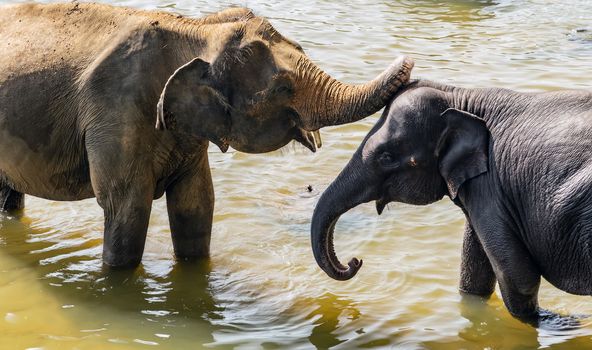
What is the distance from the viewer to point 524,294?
5.36 meters

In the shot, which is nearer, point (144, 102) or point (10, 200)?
point (144, 102)

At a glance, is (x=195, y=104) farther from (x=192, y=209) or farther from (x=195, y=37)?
(x=192, y=209)

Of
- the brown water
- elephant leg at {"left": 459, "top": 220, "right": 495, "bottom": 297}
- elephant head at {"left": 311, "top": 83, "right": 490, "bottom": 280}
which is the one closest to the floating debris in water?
the brown water

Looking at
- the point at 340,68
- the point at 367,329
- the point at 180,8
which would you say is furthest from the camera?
the point at 180,8

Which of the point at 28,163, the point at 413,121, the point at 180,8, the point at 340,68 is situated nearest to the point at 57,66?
the point at 28,163

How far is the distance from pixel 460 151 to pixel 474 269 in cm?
85

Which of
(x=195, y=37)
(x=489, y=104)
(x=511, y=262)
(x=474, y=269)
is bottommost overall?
(x=474, y=269)

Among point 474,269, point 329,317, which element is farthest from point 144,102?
point 474,269

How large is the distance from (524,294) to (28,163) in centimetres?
256

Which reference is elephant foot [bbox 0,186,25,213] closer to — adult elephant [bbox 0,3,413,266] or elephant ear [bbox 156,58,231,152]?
adult elephant [bbox 0,3,413,266]

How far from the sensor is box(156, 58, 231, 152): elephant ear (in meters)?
5.47

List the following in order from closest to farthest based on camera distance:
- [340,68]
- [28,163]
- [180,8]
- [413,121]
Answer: [413,121]
[28,163]
[340,68]
[180,8]

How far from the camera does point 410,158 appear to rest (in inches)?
209

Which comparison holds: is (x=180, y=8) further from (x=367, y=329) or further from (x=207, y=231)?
(x=367, y=329)
